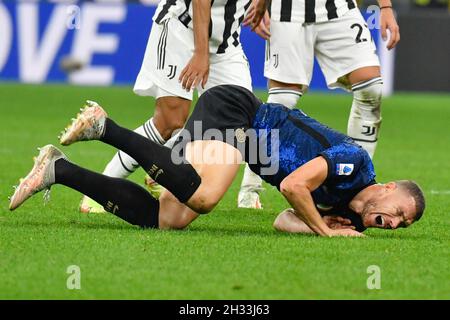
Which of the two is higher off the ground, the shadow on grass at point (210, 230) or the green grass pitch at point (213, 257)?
the green grass pitch at point (213, 257)

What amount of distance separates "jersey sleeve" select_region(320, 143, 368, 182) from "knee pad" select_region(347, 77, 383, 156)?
3.83 feet

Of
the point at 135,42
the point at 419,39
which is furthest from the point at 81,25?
the point at 419,39

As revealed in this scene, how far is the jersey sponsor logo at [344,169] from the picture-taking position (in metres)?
5.53

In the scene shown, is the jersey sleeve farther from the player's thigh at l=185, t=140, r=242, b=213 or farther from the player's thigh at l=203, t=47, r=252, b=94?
the player's thigh at l=203, t=47, r=252, b=94

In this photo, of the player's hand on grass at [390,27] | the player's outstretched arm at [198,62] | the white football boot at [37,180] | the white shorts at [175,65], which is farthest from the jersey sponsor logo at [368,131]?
the white football boot at [37,180]

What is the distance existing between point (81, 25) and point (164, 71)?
11153 mm

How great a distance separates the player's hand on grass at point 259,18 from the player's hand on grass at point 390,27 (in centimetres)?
74

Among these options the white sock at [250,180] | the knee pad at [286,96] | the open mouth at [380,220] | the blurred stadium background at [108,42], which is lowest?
the blurred stadium background at [108,42]

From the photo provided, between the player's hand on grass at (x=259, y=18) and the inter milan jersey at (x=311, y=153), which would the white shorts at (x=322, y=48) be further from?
the inter milan jersey at (x=311, y=153)

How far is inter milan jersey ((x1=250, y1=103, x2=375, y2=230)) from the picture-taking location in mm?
5590

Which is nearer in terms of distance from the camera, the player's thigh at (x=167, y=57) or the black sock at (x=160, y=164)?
the black sock at (x=160, y=164)

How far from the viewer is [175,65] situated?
6723 mm

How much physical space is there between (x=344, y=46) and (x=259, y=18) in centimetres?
60

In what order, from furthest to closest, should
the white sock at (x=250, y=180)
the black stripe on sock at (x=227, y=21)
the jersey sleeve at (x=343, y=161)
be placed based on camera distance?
1. the white sock at (x=250, y=180)
2. the black stripe on sock at (x=227, y=21)
3. the jersey sleeve at (x=343, y=161)
